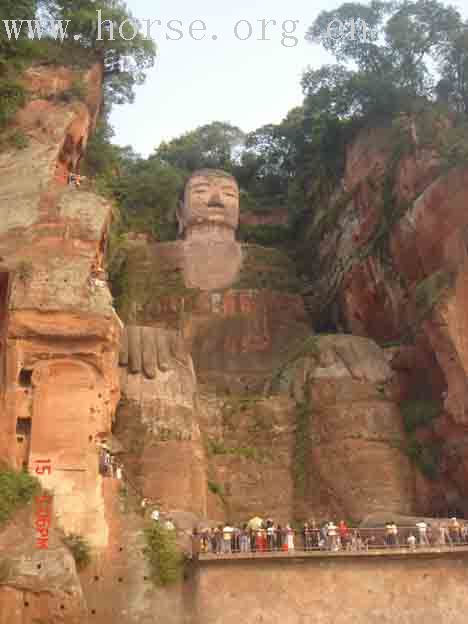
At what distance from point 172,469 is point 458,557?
8.42 meters

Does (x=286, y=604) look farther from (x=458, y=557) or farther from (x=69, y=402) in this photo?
(x=69, y=402)

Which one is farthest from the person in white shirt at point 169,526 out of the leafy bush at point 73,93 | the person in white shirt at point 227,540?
the leafy bush at point 73,93

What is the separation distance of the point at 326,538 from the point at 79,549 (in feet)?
18.9

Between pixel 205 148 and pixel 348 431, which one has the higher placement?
pixel 205 148

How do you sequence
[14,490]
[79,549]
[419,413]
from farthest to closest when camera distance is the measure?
[419,413] < [14,490] < [79,549]

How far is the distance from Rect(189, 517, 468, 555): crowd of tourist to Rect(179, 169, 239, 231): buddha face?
20630 mm

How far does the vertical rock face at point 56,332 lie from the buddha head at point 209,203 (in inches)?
508

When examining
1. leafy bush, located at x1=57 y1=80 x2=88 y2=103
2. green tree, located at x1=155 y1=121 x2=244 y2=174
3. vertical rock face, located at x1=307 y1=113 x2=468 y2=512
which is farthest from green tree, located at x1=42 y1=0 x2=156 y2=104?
green tree, located at x1=155 y1=121 x2=244 y2=174

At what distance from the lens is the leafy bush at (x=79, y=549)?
62.0 feet

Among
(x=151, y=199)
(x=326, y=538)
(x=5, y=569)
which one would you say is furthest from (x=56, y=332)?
(x=151, y=199)

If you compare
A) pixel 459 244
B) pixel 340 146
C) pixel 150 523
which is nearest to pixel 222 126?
pixel 340 146

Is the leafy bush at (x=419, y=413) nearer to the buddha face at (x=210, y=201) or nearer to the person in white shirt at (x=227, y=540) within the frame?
the person in white shirt at (x=227, y=540)

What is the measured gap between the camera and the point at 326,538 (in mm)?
19797

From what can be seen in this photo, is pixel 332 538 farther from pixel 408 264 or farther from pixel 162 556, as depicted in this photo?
pixel 408 264
